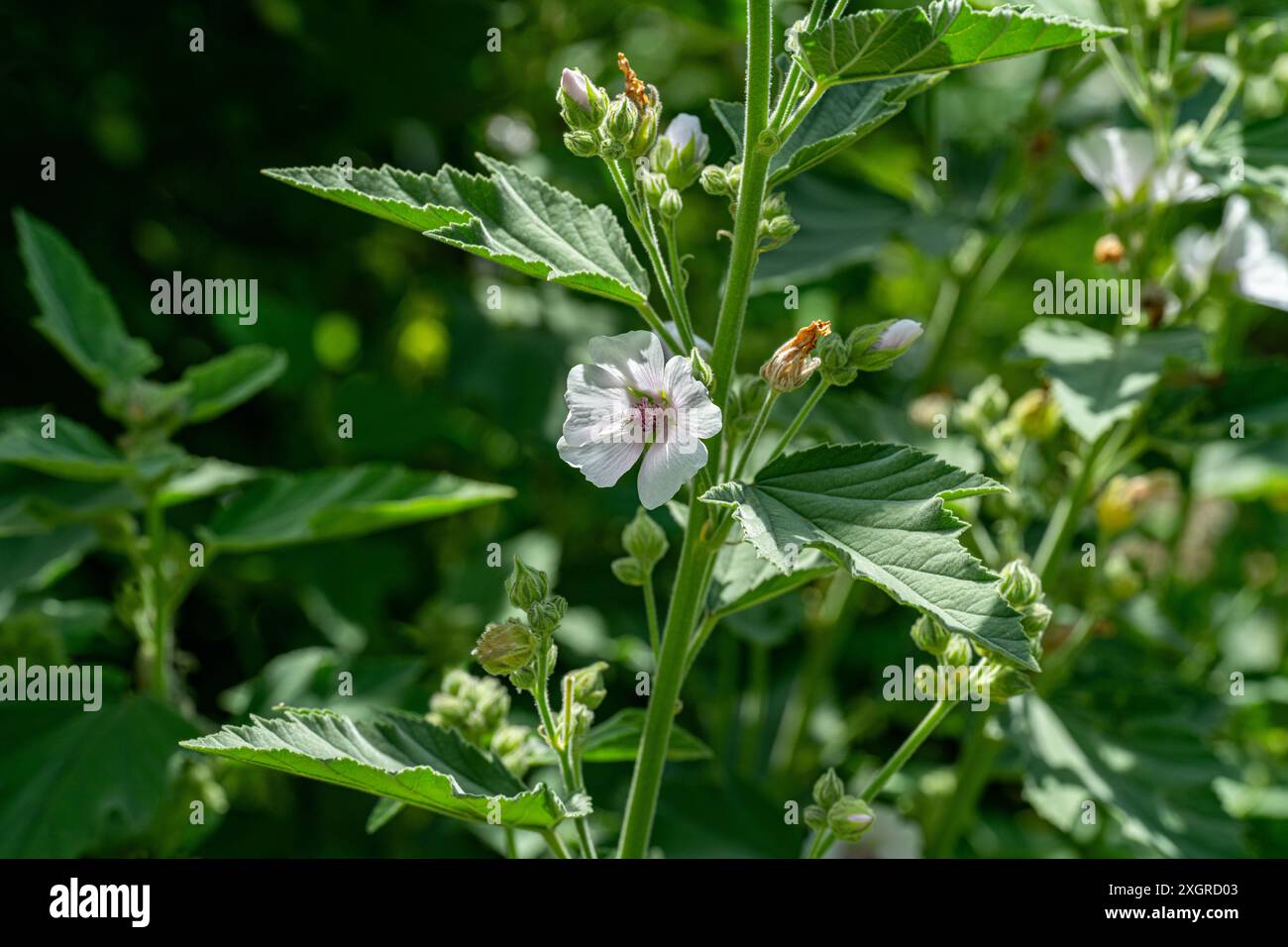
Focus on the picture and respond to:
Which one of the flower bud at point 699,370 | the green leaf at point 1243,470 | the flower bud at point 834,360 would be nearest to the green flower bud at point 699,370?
the flower bud at point 699,370

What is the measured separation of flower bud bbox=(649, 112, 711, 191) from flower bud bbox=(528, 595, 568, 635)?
14.1 inches

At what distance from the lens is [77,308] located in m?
1.67

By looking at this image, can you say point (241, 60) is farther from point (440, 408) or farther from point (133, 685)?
point (133, 685)

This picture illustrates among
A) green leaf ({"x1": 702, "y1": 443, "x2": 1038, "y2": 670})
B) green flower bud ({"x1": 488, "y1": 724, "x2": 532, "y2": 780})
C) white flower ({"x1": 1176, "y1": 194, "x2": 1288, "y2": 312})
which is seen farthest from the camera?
white flower ({"x1": 1176, "y1": 194, "x2": 1288, "y2": 312})

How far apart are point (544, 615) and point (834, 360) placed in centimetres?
30

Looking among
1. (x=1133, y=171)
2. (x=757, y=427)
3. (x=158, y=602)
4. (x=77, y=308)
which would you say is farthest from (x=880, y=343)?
(x=77, y=308)

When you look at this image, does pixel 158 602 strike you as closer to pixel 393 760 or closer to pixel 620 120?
pixel 393 760

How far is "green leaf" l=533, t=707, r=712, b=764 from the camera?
116 cm

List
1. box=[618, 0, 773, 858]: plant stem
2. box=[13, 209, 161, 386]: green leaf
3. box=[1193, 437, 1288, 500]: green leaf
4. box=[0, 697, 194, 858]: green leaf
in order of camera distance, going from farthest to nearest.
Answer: box=[1193, 437, 1288, 500]: green leaf < box=[13, 209, 161, 386]: green leaf < box=[0, 697, 194, 858]: green leaf < box=[618, 0, 773, 858]: plant stem

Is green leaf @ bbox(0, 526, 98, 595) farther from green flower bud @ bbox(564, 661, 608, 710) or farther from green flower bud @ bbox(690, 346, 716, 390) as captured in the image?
green flower bud @ bbox(690, 346, 716, 390)

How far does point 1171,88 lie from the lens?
154 centimetres

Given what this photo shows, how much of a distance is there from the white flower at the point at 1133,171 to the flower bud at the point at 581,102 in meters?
0.79

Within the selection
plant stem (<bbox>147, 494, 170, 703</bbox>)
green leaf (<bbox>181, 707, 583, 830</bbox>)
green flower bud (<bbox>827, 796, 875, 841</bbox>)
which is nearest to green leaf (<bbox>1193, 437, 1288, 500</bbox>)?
green flower bud (<bbox>827, 796, 875, 841</bbox>)

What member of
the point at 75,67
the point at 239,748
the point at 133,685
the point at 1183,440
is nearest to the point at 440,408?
the point at 133,685
